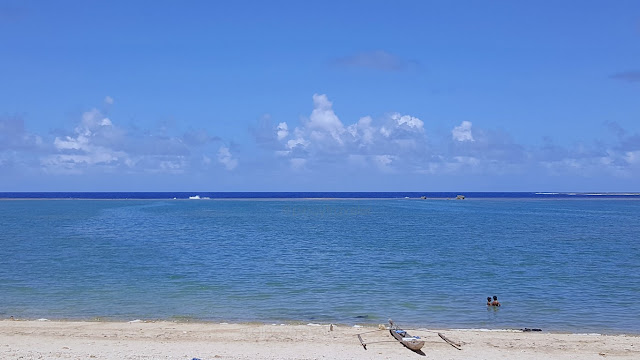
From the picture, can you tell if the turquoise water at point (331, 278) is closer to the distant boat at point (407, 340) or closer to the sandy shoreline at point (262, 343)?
the sandy shoreline at point (262, 343)

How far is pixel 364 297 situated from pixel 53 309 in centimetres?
1629

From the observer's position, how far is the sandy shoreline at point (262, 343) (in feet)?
72.3

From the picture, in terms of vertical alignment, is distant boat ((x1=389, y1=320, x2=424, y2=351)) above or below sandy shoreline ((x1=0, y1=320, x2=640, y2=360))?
above

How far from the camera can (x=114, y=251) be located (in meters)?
53.7

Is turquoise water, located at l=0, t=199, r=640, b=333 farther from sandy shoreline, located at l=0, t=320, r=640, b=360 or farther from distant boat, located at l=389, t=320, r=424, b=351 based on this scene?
distant boat, located at l=389, t=320, r=424, b=351

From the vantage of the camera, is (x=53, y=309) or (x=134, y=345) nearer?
(x=134, y=345)

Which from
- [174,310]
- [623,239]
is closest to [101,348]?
[174,310]

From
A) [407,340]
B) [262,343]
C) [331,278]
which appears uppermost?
[331,278]

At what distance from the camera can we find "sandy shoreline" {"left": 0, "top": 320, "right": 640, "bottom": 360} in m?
22.0

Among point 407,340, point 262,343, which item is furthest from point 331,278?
point 407,340

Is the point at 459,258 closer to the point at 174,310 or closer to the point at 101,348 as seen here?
the point at 174,310

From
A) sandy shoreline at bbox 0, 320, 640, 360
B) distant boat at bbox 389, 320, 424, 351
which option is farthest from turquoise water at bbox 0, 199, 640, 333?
distant boat at bbox 389, 320, 424, 351

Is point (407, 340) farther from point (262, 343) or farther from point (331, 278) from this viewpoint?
point (331, 278)

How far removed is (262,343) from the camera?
23938 millimetres
